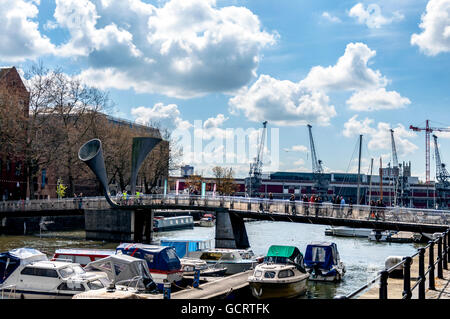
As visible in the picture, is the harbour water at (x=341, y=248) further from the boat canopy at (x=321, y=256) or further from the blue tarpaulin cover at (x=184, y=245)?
the blue tarpaulin cover at (x=184, y=245)

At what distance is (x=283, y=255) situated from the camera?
115 feet

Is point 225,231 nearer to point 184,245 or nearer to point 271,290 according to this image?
point 184,245

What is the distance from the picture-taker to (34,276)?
26500mm

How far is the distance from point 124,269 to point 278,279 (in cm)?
893

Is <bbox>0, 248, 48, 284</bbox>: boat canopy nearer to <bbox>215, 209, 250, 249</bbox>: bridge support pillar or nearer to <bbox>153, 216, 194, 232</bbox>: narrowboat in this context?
<bbox>215, 209, 250, 249</bbox>: bridge support pillar

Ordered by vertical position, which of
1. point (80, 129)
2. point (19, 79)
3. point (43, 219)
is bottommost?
point (43, 219)

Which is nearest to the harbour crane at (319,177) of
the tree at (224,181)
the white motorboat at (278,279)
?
the tree at (224,181)

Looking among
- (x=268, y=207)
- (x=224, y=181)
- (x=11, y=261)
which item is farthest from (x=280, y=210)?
(x=224, y=181)

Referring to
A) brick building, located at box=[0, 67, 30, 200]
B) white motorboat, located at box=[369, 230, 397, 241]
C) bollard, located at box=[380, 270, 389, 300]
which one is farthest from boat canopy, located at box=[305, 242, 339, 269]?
brick building, located at box=[0, 67, 30, 200]

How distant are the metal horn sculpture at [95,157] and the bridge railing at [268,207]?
519 centimetres

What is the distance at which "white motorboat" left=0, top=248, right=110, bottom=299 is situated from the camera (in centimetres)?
2545

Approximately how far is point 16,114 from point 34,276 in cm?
5078

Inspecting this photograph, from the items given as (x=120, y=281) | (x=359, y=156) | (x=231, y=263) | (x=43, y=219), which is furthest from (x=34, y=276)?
(x=359, y=156)
